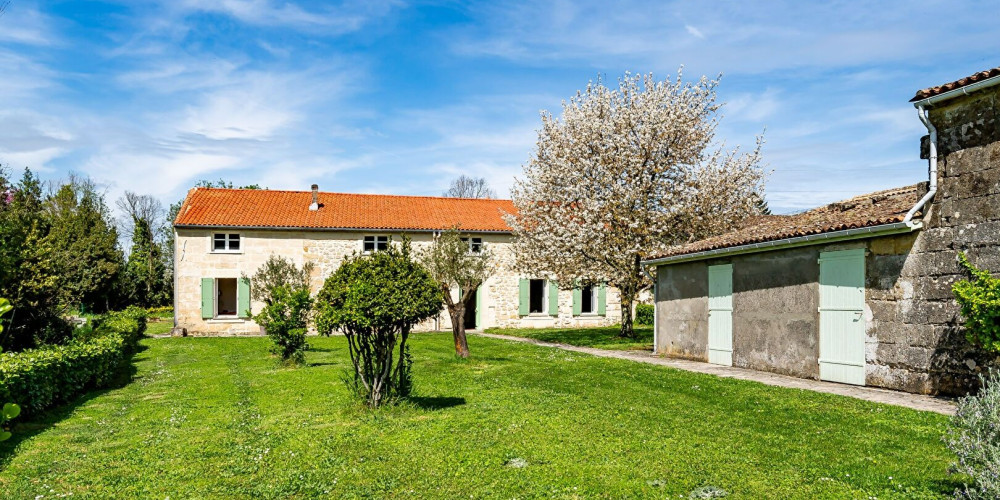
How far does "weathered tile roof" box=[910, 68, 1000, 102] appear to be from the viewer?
8.95m

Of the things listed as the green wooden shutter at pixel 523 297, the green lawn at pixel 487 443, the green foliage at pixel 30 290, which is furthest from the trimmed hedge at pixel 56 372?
the green wooden shutter at pixel 523 297

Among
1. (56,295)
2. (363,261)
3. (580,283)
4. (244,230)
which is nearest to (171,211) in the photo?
(244,230)

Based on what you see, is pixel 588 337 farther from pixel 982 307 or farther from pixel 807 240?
pixel 982 307

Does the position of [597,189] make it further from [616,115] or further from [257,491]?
[257,491]

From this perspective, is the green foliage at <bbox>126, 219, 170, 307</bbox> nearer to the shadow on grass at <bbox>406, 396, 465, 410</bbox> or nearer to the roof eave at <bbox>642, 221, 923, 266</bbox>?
the roof eave at <bbox>642, 221, 923, 266</bbox>

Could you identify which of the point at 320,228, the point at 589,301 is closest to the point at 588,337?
the point at 589,301

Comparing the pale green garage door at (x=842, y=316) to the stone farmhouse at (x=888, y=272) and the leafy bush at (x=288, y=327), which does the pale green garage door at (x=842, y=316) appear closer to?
the stone farmhouse at (x=888, y=272)

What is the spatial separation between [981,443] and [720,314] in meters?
10.2

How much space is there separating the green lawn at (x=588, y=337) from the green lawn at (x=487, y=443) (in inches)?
318

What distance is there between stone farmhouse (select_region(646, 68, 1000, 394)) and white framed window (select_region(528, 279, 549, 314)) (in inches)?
592

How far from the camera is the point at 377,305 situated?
829 cm

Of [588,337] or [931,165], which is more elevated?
[931,165]

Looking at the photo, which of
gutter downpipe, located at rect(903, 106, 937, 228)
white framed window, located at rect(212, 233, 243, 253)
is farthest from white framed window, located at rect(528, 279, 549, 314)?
gutter downpipe, located at rect(903, 106, 937, 228)

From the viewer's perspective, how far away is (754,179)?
71.1 feet
